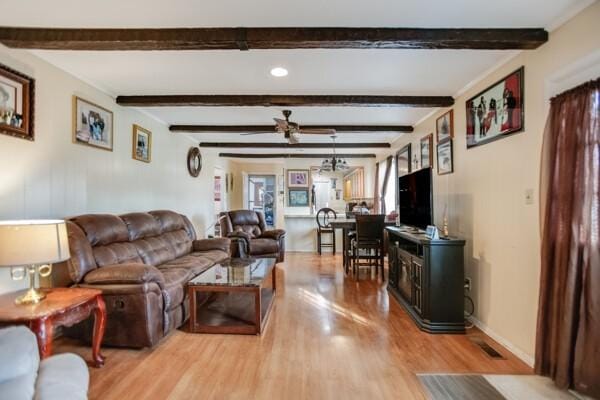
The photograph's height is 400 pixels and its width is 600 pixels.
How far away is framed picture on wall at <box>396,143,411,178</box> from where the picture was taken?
5395 millimetres

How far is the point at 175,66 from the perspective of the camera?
116 inches

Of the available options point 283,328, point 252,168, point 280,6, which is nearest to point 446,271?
point 283,328

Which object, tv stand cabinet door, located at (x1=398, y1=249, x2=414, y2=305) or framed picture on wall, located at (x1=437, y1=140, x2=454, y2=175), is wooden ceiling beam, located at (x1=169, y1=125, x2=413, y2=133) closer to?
framed picture on wall, located at (x1=437, y1=140, x2=454, y2=175)

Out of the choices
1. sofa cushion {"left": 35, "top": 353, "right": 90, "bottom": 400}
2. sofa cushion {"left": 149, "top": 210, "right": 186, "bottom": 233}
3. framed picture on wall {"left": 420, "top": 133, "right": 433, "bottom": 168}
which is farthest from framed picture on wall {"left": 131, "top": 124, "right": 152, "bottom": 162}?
framed picture on wall {"left": 420, "top": 133, "right": 433, "bottom": 168}

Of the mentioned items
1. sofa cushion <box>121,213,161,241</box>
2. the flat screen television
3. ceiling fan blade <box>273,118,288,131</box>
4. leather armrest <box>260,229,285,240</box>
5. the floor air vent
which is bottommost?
the floor air vent

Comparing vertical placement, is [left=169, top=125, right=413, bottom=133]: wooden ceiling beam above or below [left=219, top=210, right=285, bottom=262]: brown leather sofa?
above

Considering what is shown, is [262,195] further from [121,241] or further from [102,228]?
[102,228]

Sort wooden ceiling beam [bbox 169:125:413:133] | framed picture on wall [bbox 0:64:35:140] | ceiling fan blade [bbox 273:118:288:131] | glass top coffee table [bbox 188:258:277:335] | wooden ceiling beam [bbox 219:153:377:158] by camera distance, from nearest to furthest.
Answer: framed picture on wall [bbox 0:64:35:140] → glass top coffee table [bbox 188:258:277:335] → ceiling fan blade [bbox 273:118:288:131] → wooden ceiling beam [bbox 169:125:413:133] → wooden ceiling beam [bbox 219:153:377:158]

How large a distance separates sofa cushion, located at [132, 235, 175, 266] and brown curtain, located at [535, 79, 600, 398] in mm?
3536

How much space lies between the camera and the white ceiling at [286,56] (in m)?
2.04

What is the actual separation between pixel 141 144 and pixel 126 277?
2370 millimetres

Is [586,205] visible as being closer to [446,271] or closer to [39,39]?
[446,271]

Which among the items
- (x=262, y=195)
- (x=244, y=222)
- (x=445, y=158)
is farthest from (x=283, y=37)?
(x=262, y=195)

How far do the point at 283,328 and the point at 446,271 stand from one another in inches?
63.4
